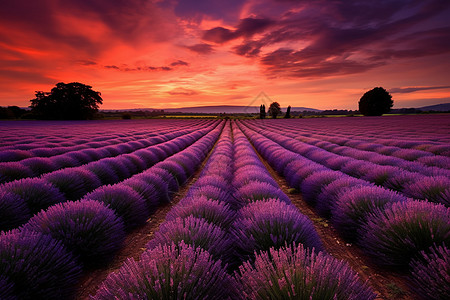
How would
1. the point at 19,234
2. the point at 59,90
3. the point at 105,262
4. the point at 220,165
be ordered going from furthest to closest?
the point at 59,90 < the point at 220,165 < the point at 105,262 < the point at 19,234

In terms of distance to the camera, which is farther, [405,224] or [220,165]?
[220,165]

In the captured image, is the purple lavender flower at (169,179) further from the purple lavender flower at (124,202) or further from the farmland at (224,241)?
the purple lavender flower at (124,202)

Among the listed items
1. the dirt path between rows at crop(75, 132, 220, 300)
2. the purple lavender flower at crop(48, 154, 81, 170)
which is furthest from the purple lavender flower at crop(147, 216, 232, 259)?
the purple lavender flower at crop(48, 154, 81, 170)

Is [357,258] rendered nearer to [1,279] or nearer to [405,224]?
[405,224]

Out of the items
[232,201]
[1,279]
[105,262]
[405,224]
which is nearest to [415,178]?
[405,224]

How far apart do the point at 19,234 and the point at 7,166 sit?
3.94m

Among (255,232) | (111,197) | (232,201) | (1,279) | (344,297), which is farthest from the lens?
(232,201)

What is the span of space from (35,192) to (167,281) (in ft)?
11.1

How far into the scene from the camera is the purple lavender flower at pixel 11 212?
2.79m

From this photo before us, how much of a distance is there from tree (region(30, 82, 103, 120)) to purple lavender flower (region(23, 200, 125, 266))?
56.2 m

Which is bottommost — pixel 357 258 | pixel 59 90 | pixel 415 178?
pixel 357 258

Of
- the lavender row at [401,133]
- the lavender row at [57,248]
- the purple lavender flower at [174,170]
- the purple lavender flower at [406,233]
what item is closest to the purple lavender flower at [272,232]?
the purple lavender flower at [406,233]

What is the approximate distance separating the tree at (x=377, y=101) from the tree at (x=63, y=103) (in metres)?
71.2

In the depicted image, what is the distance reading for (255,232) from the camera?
2100 mm
